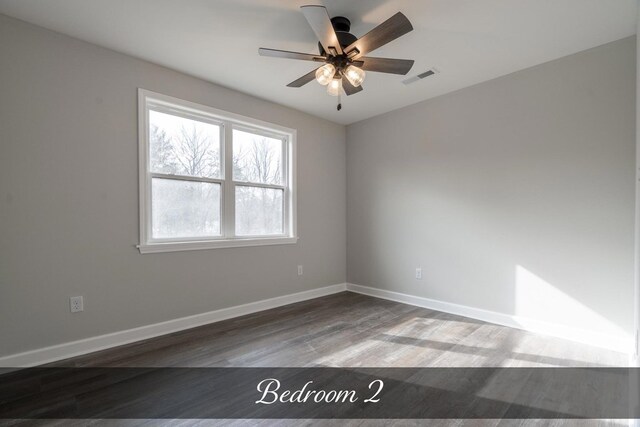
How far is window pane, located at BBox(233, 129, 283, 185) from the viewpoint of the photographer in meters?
3.55

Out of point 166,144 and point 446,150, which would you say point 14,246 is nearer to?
point 166,144

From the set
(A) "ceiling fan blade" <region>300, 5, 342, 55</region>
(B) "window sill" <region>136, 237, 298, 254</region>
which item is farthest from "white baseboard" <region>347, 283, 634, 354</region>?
(A) "ceiling fan blade" <region>300, 5, 342, 55</region>

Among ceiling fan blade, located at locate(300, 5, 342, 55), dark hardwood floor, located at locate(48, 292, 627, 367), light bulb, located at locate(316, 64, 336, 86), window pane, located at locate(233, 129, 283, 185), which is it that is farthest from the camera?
window pane, located at locate(233, 129, 283, 185)

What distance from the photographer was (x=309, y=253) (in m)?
4.21

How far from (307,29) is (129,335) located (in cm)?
307

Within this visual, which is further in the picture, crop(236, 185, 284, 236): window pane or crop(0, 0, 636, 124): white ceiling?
crop(236, 185, 284, 236): window pane

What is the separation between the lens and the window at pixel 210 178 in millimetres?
2898

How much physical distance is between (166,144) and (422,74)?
2.74m

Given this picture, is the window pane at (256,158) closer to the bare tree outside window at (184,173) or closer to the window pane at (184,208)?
the bare tree outside window at (184,173)

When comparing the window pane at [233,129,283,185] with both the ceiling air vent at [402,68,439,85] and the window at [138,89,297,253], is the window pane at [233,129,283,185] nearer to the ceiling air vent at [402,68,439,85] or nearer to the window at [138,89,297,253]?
the window at [138,89,297,253]

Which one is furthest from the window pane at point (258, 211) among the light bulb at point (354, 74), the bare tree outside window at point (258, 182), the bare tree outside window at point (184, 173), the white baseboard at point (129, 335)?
the light bulb at point (354, 74)

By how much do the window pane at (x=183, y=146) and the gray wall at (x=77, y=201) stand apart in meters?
0.21

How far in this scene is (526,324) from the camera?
2955mm

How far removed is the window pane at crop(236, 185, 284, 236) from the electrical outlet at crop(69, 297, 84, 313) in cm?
156
